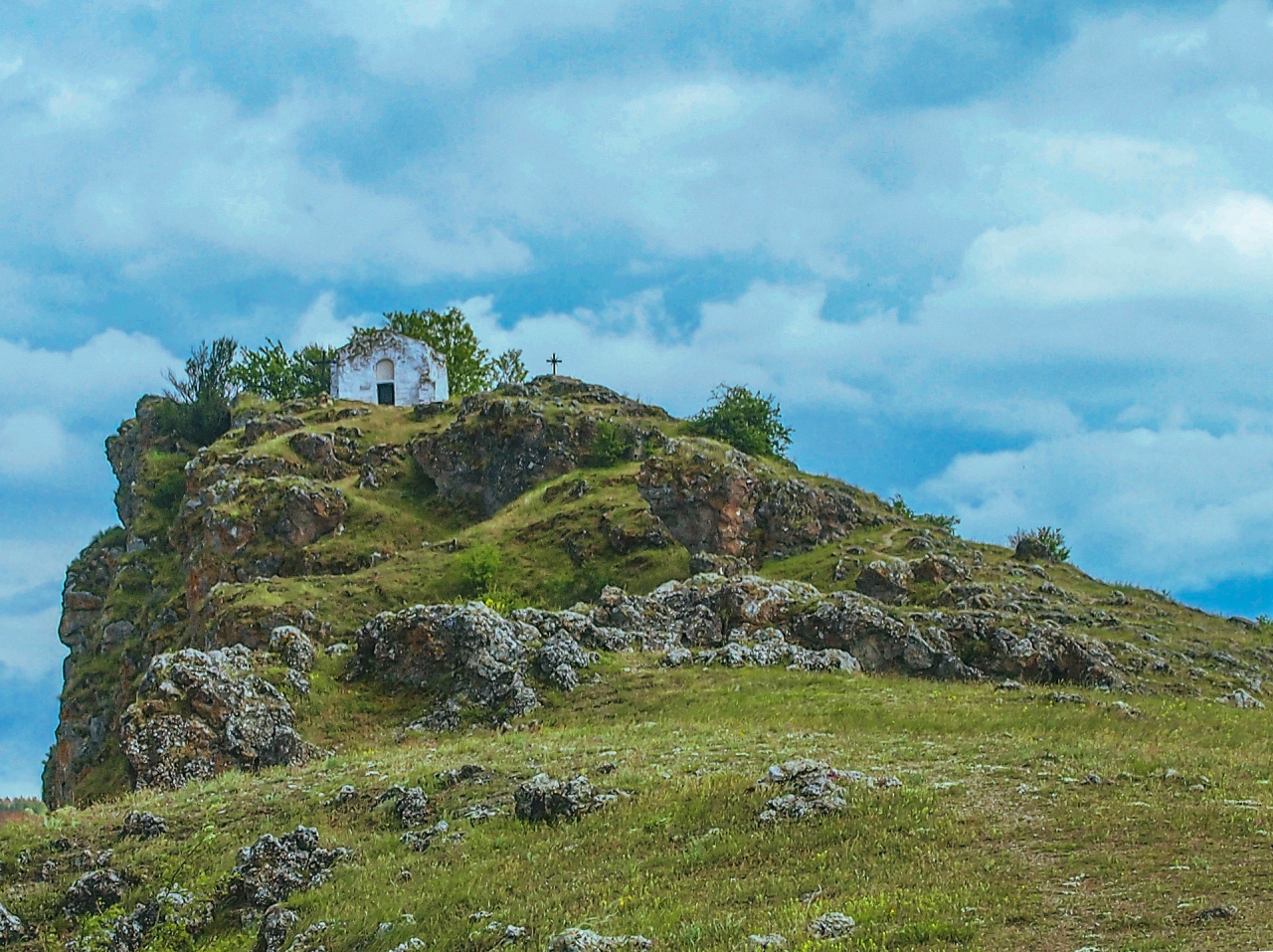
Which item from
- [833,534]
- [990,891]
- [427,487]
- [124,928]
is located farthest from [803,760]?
[427,487]

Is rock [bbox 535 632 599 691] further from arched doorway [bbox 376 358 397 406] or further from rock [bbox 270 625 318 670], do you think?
arched doorway [bbox 376 358 397 406]

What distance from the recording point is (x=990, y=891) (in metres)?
14.6

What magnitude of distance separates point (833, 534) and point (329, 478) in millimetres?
31146

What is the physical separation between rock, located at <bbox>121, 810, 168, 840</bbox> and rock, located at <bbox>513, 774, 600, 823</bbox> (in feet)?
22.0

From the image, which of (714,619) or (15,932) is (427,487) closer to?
(714,619)

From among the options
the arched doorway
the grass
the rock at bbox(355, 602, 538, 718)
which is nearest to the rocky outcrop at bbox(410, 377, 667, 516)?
the arched doorway

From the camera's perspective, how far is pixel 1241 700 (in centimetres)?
3791

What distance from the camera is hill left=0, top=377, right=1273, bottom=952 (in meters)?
16.0

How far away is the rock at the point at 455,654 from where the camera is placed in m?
35.2

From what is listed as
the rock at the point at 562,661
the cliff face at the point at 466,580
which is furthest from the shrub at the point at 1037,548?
the rock at the point at 562,661

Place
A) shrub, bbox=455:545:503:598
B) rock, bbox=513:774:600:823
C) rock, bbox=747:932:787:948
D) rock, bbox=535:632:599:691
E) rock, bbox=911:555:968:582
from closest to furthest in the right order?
1. rock, bbox=747:932:787:948
2. rock, bbox=513:774:600:823
3. rock, bbox=535:632:599:691
4. rock, bbox=911:555:968:582
5. shrub, bbox=455:545:503:598

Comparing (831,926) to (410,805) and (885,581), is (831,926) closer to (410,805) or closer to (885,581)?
(410,805)

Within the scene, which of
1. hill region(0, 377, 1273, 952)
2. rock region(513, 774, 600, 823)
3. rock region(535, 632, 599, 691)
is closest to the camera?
hill region(0, 377, 1273, 952)

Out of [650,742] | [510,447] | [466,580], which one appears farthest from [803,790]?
[510,447]
